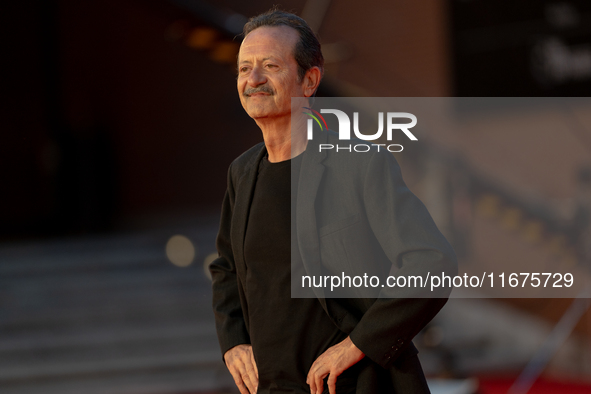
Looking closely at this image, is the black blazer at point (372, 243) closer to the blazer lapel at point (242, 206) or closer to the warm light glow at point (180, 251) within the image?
the blazer lapel at point (242, 206)

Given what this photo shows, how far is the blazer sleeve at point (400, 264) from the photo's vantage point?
1.29 m

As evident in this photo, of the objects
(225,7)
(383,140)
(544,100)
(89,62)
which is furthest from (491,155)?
(89,62)

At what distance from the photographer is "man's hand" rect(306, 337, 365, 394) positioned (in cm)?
133

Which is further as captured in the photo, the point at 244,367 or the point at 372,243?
the point at 244,367

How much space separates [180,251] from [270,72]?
5619mm

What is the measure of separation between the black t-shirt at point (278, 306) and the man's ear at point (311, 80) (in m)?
0.16

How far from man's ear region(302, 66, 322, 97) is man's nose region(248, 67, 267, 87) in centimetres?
10

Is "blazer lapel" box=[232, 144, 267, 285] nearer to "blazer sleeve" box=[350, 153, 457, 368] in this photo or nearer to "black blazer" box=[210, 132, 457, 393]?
"black blazer" box=[210, 132, 457, 393]

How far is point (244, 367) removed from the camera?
5.06 ft

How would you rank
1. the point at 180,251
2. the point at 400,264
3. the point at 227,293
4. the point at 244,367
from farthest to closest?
the point at 180,251, the point at 227,293, the point at 244,367, the point at 400,264

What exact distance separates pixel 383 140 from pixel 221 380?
277 centimetres

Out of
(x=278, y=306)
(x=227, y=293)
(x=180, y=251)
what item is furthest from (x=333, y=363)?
(x=180, y=251)

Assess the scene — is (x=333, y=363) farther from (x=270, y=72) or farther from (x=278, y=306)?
(x=270, y=72)

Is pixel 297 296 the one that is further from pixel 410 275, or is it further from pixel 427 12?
pixel 427 12
